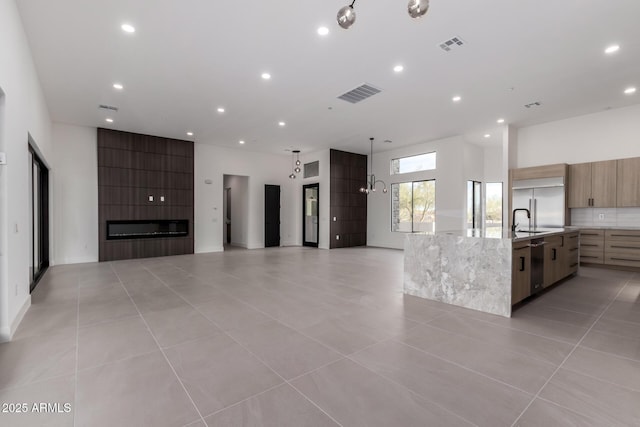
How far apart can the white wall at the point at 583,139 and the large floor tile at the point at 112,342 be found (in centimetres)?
919

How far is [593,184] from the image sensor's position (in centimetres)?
678

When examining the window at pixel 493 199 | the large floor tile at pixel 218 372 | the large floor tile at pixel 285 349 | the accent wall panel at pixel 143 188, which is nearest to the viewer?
the large floor tile at pixel 218 372

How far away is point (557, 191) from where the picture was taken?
718 centimetres

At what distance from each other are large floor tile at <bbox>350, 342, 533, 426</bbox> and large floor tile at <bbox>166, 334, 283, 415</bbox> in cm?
82

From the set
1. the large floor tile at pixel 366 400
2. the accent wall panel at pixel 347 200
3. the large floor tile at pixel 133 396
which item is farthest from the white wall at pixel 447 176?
the large floor tile at pixel 133 396

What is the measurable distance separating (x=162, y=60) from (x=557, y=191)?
876 cm

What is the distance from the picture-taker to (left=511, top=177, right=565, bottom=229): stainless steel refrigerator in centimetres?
713

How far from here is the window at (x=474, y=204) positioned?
32.4ft

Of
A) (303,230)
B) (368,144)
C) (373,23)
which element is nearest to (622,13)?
(373,23)

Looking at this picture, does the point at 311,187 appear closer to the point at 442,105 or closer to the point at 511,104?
the point at 442,105

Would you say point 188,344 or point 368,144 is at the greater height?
point 368,144

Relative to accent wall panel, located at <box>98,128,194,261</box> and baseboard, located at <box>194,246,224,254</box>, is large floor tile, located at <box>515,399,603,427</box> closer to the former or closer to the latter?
accent wall panel, located at <box>98,128,194,261</box>

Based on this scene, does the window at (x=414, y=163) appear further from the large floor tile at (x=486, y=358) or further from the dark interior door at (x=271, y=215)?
the large floor tile at (x=486, y=358)

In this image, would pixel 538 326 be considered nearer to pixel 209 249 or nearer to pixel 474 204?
pixel 474 204
